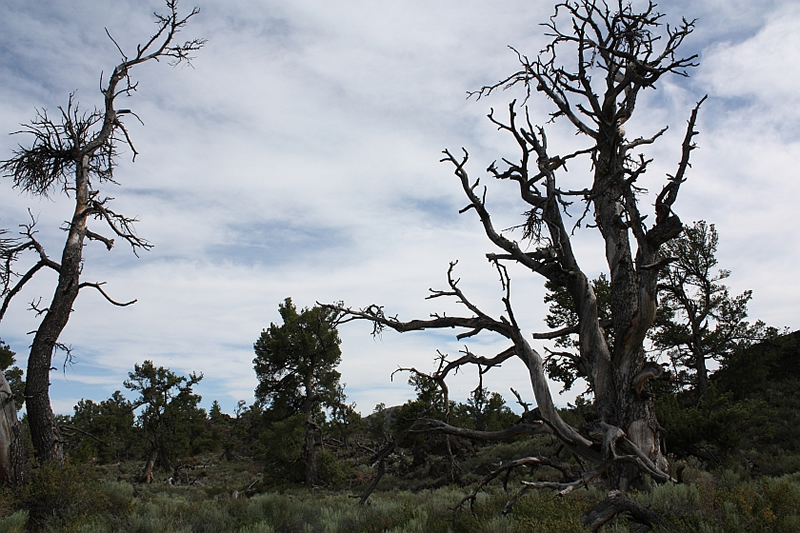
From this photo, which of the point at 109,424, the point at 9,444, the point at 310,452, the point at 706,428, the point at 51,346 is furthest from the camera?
the point at 109,424

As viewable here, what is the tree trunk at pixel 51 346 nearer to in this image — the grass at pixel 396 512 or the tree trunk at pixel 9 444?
the tree trunk at pixel 9 444

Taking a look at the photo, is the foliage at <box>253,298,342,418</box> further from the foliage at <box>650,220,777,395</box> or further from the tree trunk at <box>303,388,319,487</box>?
the foliage at <box>650,220,777,395</box>

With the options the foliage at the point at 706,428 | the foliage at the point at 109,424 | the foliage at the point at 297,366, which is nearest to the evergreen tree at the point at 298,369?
the foliage at the point at 297,366

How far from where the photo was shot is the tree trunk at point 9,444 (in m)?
8.25

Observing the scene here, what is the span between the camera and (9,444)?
844 cm

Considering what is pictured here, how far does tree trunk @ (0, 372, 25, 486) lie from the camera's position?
325 inches

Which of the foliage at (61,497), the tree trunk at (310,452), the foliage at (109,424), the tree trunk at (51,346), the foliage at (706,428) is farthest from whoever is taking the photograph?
the foliage at (109,424)

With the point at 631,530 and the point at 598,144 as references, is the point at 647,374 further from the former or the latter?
the point at 598,144

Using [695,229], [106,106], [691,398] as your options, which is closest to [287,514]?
[106,106]

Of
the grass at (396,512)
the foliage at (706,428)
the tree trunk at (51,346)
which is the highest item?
the tree trunk at (51,346)

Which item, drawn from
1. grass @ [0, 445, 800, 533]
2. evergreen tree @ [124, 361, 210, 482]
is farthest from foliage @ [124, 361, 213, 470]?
grass @ [0, 445, 800, 533]

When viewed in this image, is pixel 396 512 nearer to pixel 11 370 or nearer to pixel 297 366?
pixel 297 366

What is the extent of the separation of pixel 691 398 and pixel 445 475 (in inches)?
462

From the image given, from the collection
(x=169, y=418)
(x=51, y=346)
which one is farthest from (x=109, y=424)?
(x=51, y=346)
